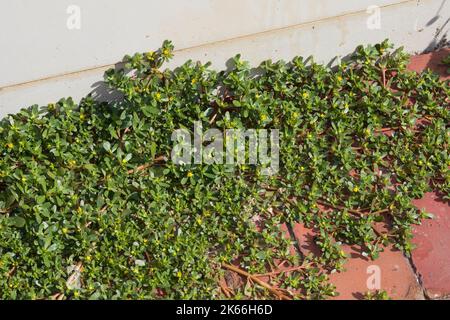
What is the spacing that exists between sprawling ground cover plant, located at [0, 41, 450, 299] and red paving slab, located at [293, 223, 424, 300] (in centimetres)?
6

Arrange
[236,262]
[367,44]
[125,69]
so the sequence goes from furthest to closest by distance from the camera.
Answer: [367,44]
[125,69]
[236,262]

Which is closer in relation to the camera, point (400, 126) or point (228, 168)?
point (228, 168)

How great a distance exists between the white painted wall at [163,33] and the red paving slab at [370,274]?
1086 millimetres

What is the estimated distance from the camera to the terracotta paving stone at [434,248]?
357cm

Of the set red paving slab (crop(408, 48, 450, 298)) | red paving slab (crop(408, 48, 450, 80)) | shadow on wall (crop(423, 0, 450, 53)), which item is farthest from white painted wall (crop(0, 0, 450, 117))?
red paving slab (crop(408, 48, 450, 298))

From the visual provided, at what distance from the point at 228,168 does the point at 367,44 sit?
3.78 feet

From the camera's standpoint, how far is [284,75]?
13.2 feet

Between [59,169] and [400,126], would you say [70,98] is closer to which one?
[59,169]

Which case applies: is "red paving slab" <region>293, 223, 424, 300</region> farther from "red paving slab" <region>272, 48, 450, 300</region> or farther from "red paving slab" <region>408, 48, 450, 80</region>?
"red paving slab" <region>408, 48, 450, 80</region>

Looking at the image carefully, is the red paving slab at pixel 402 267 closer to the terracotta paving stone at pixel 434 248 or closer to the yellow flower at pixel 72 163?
the terracotta paving stone at pixel 434 248

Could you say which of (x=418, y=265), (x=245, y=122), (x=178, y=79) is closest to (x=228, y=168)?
(x=245, y=122)

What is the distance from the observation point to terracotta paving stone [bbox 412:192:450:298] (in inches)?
140

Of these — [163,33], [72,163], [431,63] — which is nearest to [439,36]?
[431,63]
